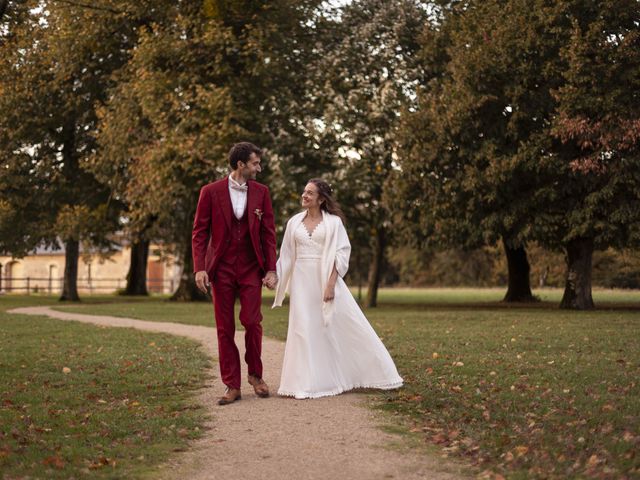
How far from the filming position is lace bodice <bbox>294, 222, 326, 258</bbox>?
9422 millimetres

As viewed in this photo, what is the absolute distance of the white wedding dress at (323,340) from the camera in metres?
9.16

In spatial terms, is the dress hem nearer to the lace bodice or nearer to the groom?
the groom

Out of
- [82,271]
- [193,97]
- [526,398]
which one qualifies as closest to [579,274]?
[193,97]

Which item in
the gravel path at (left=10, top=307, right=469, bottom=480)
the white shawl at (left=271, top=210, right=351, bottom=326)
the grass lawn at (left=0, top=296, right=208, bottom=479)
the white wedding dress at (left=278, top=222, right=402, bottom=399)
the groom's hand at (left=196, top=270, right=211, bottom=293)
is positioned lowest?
the grass lawn at (left=0, top=296, right=208, bottom=479)

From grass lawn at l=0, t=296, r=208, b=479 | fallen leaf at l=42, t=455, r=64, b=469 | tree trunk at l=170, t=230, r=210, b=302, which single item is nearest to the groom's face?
grass lawn at l=0, t=296, r=208, b=479

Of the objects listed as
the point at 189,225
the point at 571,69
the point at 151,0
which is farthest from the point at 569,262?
the point at 151,0

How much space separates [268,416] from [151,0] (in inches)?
1071

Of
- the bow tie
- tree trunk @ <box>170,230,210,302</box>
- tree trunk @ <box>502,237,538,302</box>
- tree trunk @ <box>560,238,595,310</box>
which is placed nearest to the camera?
the bow tie

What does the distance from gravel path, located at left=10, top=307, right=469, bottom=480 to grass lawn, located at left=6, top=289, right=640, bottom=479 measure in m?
0.35

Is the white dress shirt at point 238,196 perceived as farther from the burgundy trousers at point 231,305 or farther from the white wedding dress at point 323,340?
the white wedding dress at point 323,340

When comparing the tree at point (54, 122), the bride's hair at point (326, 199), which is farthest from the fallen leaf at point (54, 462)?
the tree at point (54, 122)

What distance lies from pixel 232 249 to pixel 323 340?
1.32m

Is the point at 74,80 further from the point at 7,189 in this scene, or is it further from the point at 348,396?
the point at 348,396

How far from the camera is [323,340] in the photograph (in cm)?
930
